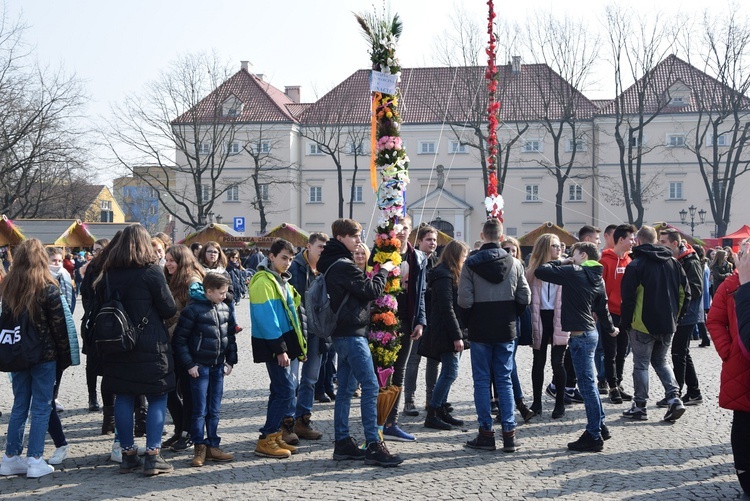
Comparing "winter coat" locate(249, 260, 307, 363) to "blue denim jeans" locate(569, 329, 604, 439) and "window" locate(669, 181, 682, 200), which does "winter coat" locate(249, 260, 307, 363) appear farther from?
"window" locate(669, 181, 682, 200)

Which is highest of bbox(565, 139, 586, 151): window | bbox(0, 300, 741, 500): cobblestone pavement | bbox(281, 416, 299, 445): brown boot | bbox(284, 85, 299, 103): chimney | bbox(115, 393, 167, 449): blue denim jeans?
bbox(284, 85, 299, 103): chimney

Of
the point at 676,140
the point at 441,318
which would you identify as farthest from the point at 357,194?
the point at 441,318

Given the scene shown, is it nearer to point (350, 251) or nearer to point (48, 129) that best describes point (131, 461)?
point (350, 251)

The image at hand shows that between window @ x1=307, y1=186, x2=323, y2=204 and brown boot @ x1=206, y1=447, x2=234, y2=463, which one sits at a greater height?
window @ x1=307, y1=186, x2=323, y2=204

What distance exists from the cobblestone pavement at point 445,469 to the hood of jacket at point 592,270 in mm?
1499

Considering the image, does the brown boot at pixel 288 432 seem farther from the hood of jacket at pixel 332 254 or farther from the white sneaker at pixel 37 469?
the white sneaker at pixel 37 469

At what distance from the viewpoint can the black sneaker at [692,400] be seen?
959 centimetres

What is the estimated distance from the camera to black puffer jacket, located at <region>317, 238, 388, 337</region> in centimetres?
692

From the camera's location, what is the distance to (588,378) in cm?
762

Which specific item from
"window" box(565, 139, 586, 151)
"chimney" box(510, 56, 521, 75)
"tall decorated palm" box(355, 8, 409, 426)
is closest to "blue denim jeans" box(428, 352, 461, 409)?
"tall decorated palm" box(355, 8, 409, 426)

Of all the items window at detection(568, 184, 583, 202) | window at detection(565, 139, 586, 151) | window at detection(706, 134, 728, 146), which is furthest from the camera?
window at detection(568, 184, 583, 202)

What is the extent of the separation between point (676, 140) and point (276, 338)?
171ft

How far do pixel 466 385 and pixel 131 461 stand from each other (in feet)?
17.4

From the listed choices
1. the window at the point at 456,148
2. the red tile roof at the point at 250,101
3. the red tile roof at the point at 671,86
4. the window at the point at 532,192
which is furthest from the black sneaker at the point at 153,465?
the window at the point at 532,192
